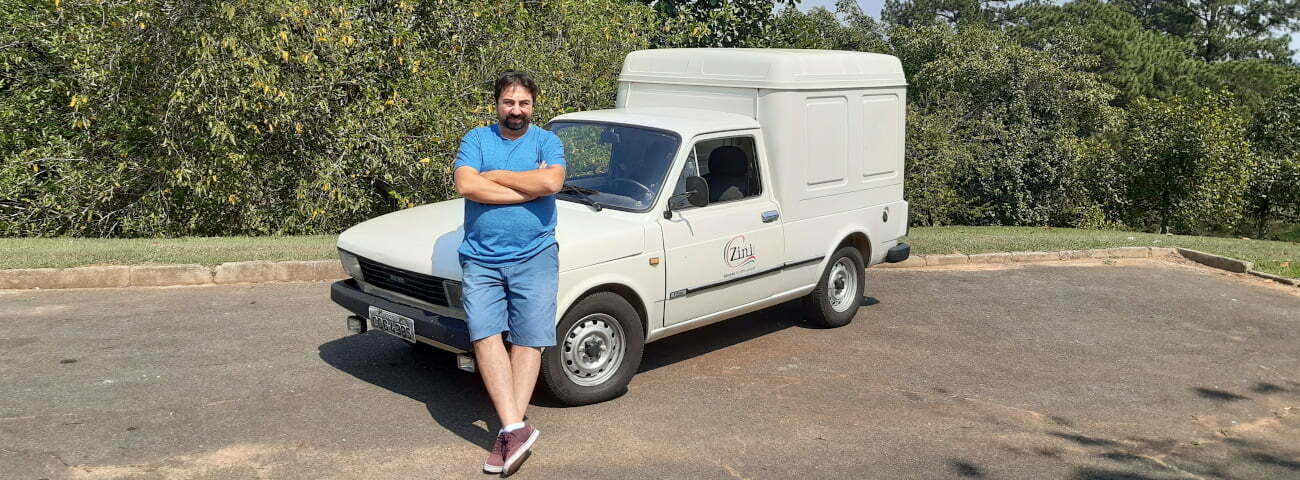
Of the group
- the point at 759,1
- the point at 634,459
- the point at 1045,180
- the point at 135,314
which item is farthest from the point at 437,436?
the point at 759,1

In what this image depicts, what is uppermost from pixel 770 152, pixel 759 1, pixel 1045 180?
pixel 759 1

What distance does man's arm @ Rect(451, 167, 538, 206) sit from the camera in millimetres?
5188

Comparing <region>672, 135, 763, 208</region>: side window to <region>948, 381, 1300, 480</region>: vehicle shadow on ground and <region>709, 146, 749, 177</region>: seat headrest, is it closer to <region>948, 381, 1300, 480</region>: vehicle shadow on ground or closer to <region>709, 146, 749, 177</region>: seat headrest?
<region>709, 146, 749, 177</region>: seat headrest

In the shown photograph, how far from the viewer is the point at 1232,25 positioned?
58.0 meters

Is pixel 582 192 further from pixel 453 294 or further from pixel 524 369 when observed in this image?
pixel 524 369

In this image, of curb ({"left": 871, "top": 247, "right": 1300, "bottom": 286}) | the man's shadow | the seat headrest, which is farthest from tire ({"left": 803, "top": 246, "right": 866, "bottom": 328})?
curb ({"left": 871, "top": 247, "right": 1300, "bottom": 286})

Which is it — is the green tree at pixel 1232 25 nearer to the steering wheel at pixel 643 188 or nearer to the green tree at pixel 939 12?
the green tree at pixel 939 12

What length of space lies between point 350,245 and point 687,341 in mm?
2686

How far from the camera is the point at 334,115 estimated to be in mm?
13258

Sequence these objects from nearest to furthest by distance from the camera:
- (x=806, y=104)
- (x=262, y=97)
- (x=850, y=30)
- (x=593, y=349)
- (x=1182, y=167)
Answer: (x=593, y=349), (x=806, y=104), (x=262, y=97), (x=1182, y=167), (x=850, y=30)

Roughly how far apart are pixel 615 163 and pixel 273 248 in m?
4.93

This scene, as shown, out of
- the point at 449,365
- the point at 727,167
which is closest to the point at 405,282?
the point at 449,365

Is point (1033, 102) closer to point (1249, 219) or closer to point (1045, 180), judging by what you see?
point (1045, 180)

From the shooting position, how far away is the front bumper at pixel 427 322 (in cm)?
566
